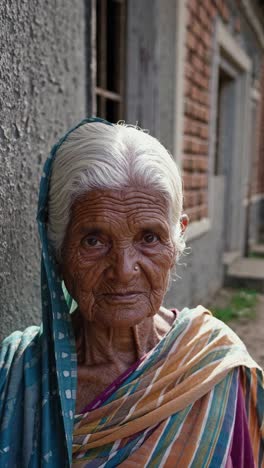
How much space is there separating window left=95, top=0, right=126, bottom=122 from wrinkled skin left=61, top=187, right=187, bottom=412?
2.30m

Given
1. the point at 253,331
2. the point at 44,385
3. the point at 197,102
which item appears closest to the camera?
the point at 44,385

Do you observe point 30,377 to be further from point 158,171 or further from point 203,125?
point 203,125

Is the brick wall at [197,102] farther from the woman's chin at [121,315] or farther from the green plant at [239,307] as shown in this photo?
the woman's chin at [121,315]

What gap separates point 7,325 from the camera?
2.04 m

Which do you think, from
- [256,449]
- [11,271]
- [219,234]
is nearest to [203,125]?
[219,234]

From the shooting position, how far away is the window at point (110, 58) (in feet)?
12.3

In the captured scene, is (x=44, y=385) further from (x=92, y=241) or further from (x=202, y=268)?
(x=202, y=268)

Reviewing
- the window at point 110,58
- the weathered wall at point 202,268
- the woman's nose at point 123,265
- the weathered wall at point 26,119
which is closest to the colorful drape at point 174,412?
the woman's nose at point 123,265

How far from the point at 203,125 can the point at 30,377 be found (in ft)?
14.4

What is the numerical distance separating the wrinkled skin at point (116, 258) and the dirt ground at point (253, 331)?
2.91 meters

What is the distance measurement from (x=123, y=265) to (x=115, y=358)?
390mm

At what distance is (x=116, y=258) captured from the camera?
150 centimetres

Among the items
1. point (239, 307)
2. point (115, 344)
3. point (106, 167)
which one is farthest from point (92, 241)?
point (239, 307)

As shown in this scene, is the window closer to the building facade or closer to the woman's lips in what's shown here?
the building facade
